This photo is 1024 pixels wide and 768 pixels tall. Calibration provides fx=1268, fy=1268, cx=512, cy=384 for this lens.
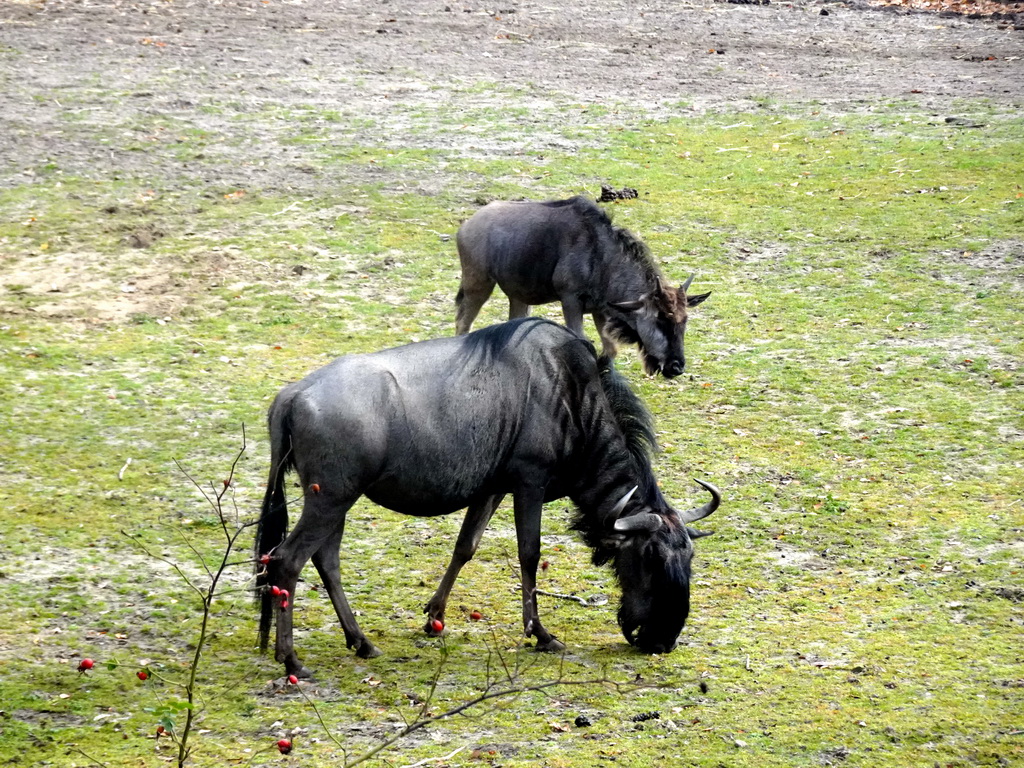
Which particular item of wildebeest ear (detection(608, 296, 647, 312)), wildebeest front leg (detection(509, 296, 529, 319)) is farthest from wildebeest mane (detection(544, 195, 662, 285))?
wildebeest front leg (detection(509, 296, 529, 319))

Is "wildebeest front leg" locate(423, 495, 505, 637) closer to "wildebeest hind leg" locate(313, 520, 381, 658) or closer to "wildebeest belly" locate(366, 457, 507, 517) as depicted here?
"wildebeest belly" locate(366, 457, 507, 517)

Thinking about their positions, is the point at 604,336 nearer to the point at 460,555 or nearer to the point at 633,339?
the point at 633,339

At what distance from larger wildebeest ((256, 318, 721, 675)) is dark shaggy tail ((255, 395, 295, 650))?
1 cm

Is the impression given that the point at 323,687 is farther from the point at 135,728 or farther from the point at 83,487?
the point at 83,487

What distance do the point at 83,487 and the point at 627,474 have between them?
4205mm

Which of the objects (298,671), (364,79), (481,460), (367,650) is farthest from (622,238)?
(364,79)

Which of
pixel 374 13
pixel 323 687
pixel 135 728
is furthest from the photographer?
pixel 374 13

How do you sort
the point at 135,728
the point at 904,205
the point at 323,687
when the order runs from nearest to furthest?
the point at 135,728 → the point at 323,687 → the point at 904,205

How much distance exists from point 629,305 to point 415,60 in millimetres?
10947

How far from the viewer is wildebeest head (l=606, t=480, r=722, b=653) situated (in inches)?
297

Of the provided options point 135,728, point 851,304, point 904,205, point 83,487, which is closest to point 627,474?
point 135,728

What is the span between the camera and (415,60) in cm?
2128

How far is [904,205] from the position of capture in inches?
643

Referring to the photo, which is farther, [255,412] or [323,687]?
[255,412]
